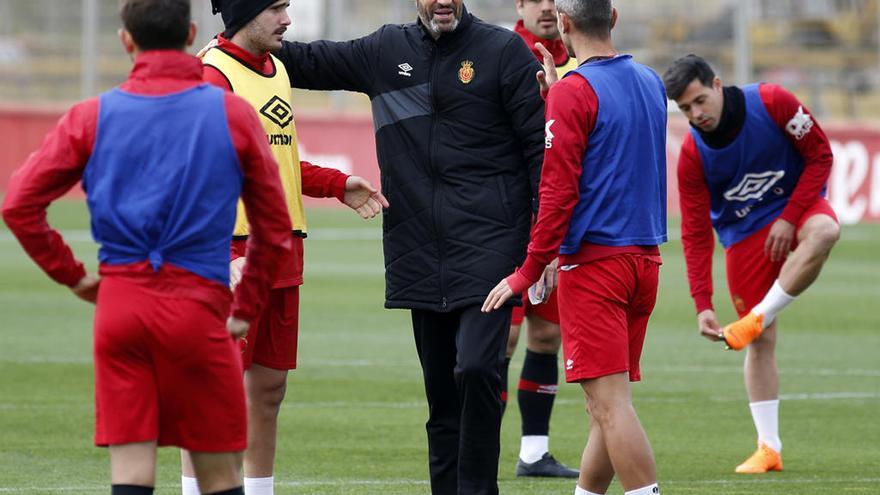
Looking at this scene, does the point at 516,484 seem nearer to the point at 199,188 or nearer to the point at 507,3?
the point at 199,188

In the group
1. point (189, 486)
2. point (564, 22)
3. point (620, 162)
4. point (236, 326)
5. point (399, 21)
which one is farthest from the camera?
point (399, 21)

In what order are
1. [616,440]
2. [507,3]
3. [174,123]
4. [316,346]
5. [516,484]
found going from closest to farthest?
[174,123] < [616,440] < [516,484] < [316,346] < [507,3]

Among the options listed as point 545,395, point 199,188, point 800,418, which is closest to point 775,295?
point 545,395

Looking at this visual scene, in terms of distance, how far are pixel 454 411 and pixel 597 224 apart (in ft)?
4.00

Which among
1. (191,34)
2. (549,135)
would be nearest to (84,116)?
(191,34)

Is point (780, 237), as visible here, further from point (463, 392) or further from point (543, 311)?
point (463, 392)

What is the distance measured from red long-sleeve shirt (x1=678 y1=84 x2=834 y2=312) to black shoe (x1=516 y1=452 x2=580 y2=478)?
120 cm

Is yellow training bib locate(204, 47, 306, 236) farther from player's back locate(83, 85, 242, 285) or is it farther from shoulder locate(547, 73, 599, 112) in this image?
player's back locate(83, 85, 242, 285)

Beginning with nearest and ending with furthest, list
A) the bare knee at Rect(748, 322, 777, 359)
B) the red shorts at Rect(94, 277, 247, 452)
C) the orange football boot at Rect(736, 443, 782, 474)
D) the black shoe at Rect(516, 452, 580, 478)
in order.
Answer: the red shorts at Rect(94, 277, 247, 452), the black shoe at Rect(516, 452, 580, 478), the orange football boot at Rect(736, 443, 782, 474), the bare knee at Rect(748, 322, 777, 359)

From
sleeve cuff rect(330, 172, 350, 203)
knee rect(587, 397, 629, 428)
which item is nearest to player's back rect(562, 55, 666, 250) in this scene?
knee rect(587, 397, 629, 428)

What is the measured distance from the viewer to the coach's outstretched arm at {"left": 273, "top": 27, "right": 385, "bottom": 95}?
23.4 feet

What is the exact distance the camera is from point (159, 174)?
4895mm

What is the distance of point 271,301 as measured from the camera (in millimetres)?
6730

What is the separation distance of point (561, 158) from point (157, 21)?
1.83 m
